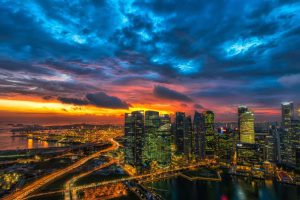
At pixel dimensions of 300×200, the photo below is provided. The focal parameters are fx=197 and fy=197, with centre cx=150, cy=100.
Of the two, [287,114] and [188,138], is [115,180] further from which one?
[287,114]

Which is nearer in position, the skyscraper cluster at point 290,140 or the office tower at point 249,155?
the office tower at point 249,155

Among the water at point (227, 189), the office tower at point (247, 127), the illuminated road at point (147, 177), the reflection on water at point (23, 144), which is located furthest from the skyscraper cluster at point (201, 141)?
the reflection on water at point (23, 144)

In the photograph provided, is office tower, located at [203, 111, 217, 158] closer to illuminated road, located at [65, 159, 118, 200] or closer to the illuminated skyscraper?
the illuminated skyscraper

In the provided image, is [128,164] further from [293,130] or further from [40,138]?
[40,138]

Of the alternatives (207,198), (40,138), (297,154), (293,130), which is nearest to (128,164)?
(207,198)

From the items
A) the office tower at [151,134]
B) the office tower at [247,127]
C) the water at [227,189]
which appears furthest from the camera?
the office tower at [247,127]

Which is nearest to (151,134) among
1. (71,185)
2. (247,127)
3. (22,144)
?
(71,185)

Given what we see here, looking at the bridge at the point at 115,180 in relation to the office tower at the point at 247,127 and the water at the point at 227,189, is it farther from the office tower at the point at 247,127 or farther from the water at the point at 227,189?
the office tower at the point at 247,127
